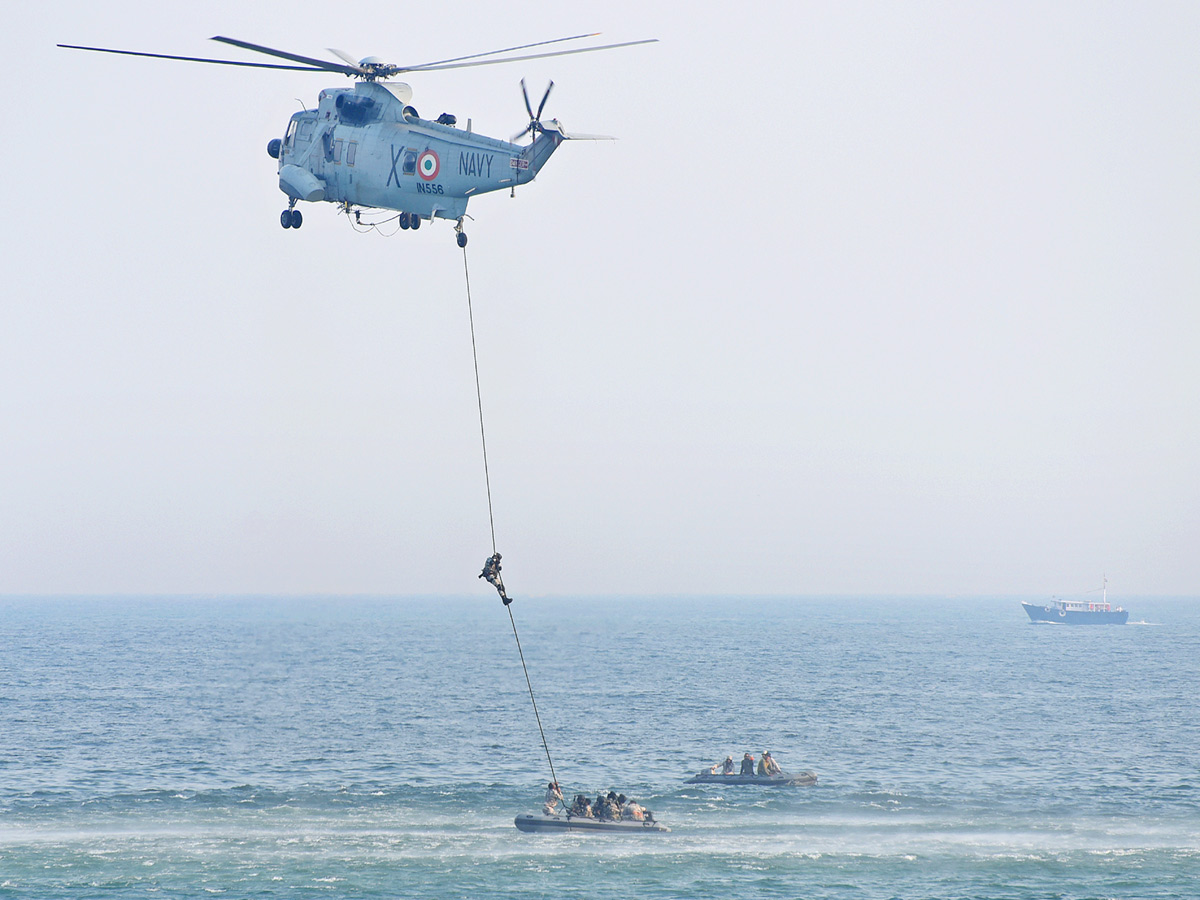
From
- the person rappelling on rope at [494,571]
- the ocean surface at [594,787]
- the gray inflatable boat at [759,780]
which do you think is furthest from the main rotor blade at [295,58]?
the gray inflatable boat at [759,780]

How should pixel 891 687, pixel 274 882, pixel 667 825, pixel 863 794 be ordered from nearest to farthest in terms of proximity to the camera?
pixel 274 882 → pixel 667 825 → pixel 863 794 → pixel 891 687

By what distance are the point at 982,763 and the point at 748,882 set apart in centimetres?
3616

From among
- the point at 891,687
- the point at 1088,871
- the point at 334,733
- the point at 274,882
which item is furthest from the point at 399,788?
the point at 891,687

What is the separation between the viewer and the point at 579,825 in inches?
2288

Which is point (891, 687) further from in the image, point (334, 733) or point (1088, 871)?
point (1088, 871)

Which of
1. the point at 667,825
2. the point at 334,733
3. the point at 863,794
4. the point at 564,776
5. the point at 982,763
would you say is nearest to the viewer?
the point at 667,825

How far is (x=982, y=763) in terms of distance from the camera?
80875 millimetres

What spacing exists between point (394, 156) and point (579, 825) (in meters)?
36.2

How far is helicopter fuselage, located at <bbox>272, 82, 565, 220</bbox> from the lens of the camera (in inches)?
1356

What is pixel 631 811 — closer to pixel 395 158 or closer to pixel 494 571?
pixel 494 571

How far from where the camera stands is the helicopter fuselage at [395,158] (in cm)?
3444

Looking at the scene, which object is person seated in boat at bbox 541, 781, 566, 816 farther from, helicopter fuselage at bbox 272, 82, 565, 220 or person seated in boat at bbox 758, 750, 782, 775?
helicopter fuselage at bbox 272, 82, 565, 220

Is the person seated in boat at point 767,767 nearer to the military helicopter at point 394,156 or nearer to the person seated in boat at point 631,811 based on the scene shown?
the person seated in boat at point 631,811

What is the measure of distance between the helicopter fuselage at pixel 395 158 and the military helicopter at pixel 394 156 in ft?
0.10
